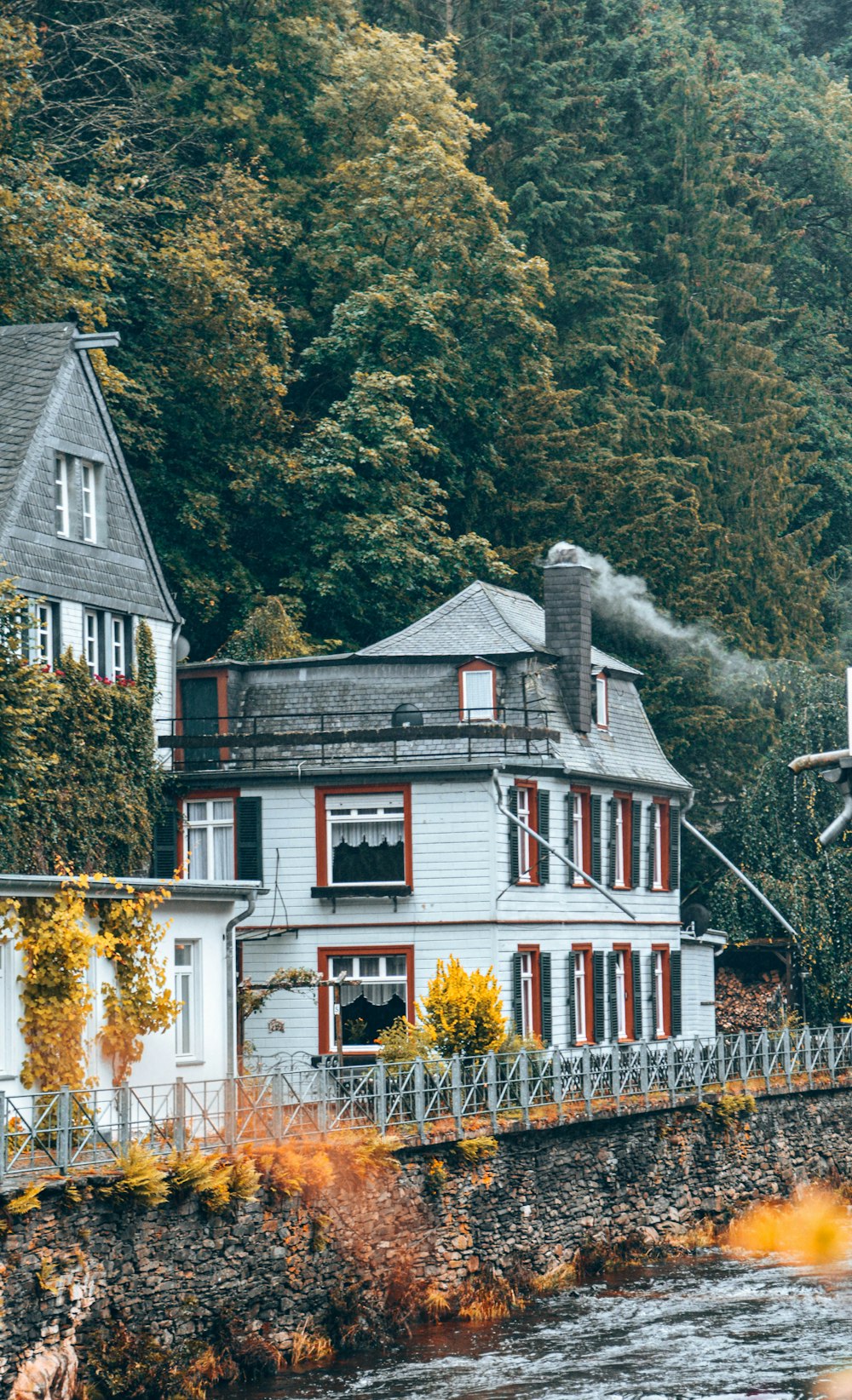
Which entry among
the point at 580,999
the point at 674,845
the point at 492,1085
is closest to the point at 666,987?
the point at 674,845

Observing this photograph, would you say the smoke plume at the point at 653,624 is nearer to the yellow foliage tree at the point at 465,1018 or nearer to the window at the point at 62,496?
the window at the point at 62,496

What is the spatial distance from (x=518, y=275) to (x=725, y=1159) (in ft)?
93.6

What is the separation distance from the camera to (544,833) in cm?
4178

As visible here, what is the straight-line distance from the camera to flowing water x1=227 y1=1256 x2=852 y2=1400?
2522 centimetres

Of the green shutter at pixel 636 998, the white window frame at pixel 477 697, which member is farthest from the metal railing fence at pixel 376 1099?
the white window frame at pixel 477 697

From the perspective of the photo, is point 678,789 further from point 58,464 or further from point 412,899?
point 58,464

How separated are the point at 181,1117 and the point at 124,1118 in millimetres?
926

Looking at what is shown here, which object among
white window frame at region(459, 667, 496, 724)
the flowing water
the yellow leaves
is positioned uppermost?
white window frame at region(459, 667, 496, 724)

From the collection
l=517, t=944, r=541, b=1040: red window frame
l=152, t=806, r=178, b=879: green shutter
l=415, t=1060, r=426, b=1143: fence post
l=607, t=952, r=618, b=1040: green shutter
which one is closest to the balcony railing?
l=152, t=806, r=178, b=879: green shutter

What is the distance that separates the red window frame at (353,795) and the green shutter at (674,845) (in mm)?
10644

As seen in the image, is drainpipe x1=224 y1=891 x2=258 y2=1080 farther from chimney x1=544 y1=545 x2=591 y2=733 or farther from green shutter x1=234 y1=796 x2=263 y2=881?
chimney x1=544 y1=545 x2=591 y2=733

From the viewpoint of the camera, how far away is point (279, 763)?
40.8 m

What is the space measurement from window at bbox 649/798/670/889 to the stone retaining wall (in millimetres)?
6926

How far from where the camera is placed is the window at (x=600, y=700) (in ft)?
150
